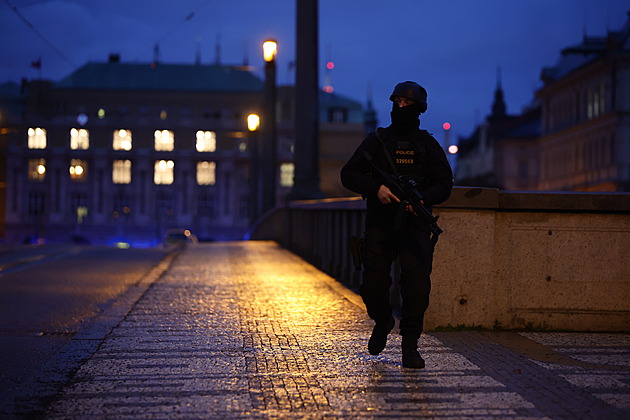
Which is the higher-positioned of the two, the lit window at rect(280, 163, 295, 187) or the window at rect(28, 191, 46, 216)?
the lit window at rect(280, 163, 295, 187)

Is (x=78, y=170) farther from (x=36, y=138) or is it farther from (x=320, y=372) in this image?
(x=320, y=372)

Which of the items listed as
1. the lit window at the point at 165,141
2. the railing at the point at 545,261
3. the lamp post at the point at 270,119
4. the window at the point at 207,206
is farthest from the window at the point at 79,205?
the railing at the point at 545,261

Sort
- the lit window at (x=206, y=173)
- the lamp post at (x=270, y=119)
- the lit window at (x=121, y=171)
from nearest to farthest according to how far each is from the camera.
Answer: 1. the lamp post at (x=270, y=119)
2. the lit window at (x=121, y=171)
3. the lit window at (x=206, y=173)

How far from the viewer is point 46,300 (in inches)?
423

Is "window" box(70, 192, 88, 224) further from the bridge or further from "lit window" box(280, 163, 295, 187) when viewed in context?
the bridge

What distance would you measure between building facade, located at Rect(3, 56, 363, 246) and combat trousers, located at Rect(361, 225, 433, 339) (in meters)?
84.6

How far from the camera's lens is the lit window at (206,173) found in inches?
3679

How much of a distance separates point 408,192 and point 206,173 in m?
88.1

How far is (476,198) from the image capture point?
8000mm

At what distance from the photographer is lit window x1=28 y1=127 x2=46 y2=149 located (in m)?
91.9

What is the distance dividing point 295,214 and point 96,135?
73204mm

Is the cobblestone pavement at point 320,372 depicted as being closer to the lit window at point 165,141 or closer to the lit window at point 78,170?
the lit window at point 165,141

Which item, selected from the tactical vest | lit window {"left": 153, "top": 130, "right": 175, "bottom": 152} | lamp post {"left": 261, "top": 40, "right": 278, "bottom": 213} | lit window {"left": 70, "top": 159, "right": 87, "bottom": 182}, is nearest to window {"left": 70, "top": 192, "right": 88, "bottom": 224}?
lit window {"left": 70, "top": 159, "right": 87, "bottom": 182}

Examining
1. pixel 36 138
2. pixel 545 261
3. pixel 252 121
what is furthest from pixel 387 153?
pixel 36 138
